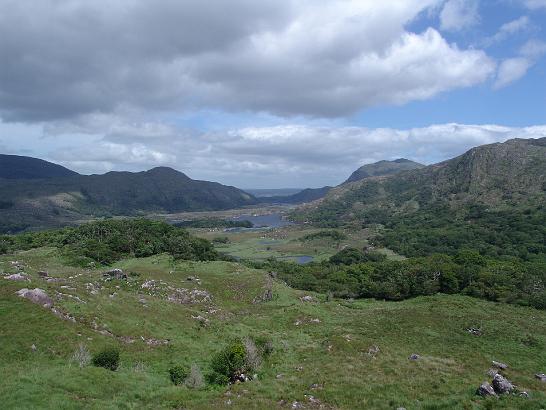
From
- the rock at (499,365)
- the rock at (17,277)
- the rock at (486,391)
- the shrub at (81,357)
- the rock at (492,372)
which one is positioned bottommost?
the rock at (499,365)

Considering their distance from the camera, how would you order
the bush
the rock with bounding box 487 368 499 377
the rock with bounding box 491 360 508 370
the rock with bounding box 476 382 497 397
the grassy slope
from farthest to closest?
1. the rock with bounding box 491 360 508 370
2. the rock with bounding box 487 368 499 377
3. the bush
4. the rock with bounding box 476 382 497 397
5. the grassy slope

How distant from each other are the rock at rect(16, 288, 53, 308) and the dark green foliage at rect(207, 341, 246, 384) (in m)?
20.1

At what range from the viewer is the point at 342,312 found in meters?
77.5

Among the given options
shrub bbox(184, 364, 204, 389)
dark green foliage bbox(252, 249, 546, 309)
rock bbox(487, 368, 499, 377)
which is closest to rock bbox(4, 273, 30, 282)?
shrub bbox(184, 364, 204, 389)

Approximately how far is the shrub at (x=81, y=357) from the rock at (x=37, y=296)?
10263 millimetres

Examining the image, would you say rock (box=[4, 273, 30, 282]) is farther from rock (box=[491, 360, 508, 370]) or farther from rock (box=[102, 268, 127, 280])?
rock (box=[491, 360, 508, 370])

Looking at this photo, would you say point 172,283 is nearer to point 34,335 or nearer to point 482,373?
point 34,335

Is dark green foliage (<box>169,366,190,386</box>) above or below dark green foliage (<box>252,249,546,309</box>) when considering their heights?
above

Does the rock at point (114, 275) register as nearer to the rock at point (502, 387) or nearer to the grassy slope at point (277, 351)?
the grassy slope at point (277, 351)

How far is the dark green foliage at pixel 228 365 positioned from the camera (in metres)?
37.4

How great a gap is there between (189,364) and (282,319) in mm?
28152

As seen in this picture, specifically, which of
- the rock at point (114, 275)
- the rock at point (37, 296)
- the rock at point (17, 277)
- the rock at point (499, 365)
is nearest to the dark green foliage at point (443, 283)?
the rock at point (114, 275)

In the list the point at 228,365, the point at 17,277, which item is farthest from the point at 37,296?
the point at 228,365

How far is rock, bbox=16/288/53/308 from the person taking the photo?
147ft
